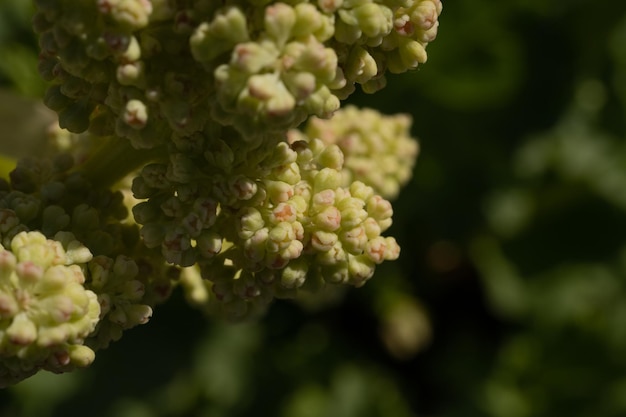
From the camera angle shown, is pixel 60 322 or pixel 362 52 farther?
pixel 362 52

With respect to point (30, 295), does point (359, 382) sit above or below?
below

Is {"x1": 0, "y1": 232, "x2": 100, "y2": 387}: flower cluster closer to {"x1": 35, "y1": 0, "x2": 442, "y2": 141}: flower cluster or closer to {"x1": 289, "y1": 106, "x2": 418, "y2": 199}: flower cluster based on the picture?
{"x1": 35, "y1": 0, "x2": 442, "y2": 141}: flower cluster

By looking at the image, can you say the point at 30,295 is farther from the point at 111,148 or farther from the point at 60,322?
the point at 111,148

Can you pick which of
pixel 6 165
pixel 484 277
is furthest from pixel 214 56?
pixel 484 277

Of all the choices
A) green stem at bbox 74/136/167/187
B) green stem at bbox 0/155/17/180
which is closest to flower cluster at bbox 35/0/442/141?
green stem at bbox 74/136/167/187

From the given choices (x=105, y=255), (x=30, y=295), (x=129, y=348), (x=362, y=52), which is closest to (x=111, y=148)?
(x=105, y=255)

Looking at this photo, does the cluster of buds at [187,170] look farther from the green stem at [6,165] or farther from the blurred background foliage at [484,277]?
the blurred background foliage at [484,277]
